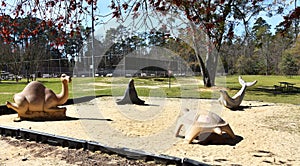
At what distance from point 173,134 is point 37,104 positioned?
3648 mm

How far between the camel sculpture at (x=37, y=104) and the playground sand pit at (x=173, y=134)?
1.04 ft

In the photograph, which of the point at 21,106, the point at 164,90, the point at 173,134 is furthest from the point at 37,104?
the point at 164,90

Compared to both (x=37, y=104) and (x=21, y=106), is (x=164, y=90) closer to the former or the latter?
(x=37, y=104)

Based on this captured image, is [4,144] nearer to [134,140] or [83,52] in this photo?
[134,140]

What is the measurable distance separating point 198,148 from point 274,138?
1.67 meters

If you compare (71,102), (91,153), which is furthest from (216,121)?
(71,102)

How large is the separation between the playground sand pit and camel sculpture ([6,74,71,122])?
0.32 m

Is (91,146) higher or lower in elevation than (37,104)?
lower

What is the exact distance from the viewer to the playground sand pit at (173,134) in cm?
409

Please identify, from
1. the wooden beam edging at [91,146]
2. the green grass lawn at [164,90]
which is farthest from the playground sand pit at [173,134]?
the green grass lawn at [164,90]

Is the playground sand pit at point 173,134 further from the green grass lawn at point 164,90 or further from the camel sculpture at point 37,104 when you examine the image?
the green grass lawn at point 164,90

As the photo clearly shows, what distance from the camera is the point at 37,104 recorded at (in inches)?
273

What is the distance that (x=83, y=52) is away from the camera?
2539 centimetres

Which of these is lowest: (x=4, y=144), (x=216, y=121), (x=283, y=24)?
(x=4, y=144)
